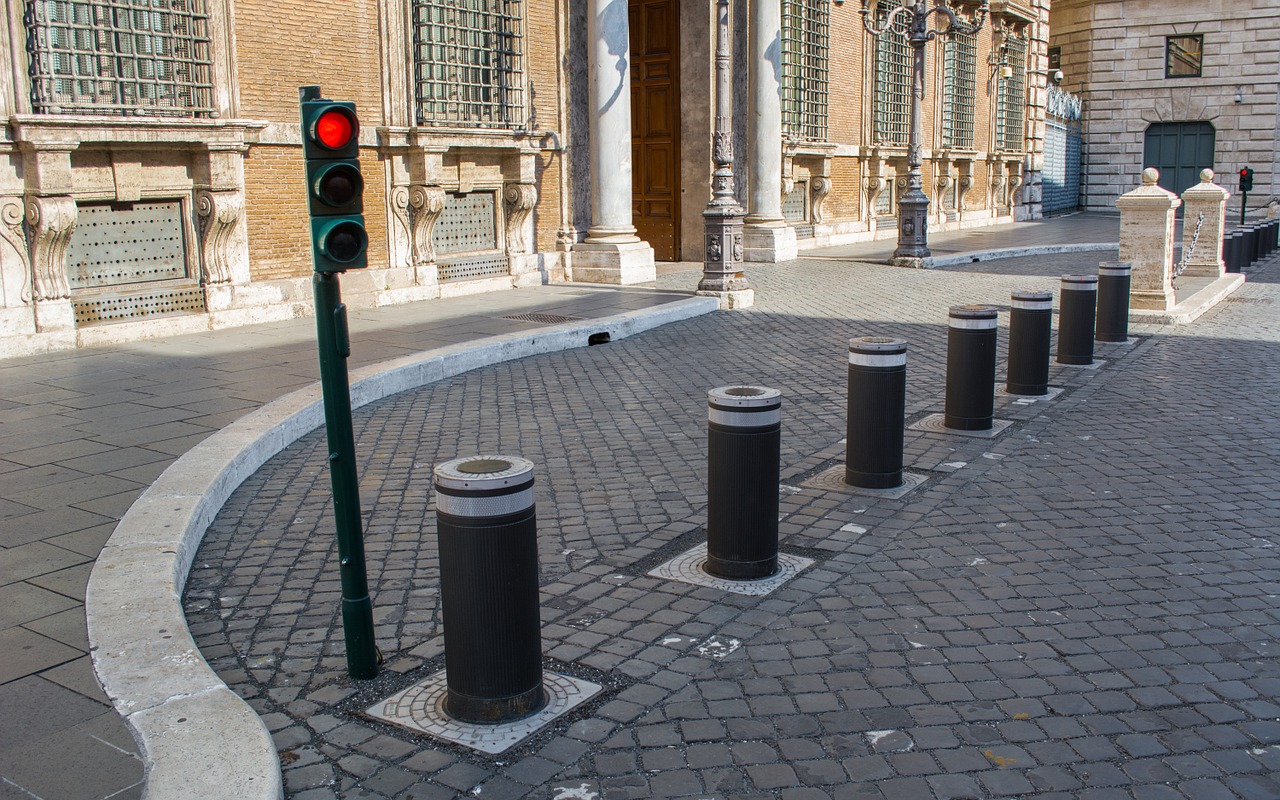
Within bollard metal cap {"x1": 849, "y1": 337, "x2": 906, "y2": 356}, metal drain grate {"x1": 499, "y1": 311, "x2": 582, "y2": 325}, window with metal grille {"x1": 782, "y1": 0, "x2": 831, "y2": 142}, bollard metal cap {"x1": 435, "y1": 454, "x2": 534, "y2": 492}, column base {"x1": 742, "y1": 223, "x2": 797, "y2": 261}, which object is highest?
window with metal grille {"x1": 782, "y1": 0, "x2": 831, "y2": 142}

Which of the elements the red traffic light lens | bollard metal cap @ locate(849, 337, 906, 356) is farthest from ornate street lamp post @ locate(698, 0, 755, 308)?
the red traffic light lens

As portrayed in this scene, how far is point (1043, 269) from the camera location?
20.7m

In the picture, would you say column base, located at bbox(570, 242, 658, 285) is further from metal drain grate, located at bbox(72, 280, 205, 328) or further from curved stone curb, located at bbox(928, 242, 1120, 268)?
metal drain grate, located at bbox(72, 280, 205, 328)

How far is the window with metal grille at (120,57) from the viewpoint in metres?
10.5

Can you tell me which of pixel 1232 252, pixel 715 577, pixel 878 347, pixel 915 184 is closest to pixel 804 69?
pixel 915 184

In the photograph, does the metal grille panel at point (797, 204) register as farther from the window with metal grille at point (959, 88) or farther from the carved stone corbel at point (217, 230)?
the carved stone corbel at point (217, 230)

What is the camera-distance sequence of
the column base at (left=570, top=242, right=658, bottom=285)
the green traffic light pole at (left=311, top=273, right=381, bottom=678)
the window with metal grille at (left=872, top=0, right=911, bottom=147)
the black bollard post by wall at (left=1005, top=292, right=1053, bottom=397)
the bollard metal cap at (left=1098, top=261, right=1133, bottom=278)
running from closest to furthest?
the green traffic light pole at (left=311, top=273, right=381, bottom=678) < the black bollard post by wall at (left=1005, top=292, right=1053, bottom=397) < the bollard metal cap at (left=1098, top=261, right=1133, bottom=278) < the column base at (left=570, top=242, right=658, bottom=285) < the window with metal grille at (left=872, top=0, right=911, bottom=147)

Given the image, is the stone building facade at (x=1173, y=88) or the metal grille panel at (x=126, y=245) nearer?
the metal grille panel at (x=126, y=245)

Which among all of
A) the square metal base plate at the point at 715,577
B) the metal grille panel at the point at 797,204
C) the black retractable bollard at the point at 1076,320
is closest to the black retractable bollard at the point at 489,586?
the square metal base plate at the point at 715,577

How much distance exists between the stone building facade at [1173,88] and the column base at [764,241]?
26754mm

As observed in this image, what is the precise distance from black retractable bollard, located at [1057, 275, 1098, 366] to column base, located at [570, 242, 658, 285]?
783cm

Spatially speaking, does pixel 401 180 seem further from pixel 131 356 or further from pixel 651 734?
pixel 651 734

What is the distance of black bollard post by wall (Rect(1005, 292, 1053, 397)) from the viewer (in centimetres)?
888

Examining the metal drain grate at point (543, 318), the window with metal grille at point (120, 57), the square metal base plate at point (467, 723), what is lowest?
the square metal base plate at point (467, 723)
